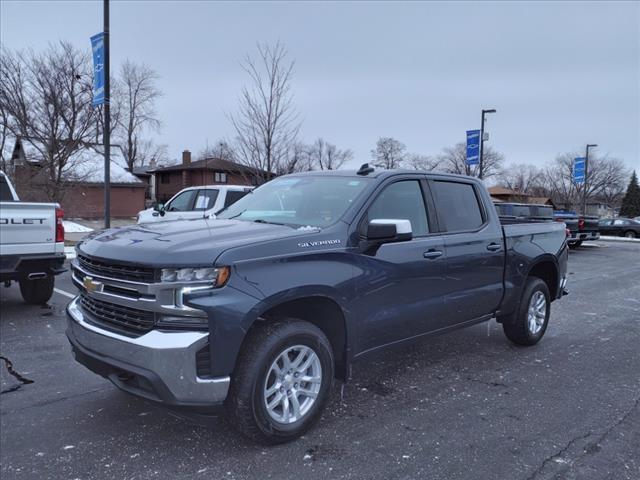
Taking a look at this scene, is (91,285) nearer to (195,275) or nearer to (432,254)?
(195,275)

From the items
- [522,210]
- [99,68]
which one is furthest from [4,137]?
[522,210]

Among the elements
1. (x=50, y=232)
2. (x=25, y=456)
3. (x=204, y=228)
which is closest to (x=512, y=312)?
(x=204, y=228)

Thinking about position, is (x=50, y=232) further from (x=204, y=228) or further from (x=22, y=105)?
(x=22, y=105)

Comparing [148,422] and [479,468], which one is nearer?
[479,468]

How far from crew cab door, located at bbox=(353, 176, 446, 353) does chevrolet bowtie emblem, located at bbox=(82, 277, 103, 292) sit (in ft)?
5.58

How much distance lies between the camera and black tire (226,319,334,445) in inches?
119

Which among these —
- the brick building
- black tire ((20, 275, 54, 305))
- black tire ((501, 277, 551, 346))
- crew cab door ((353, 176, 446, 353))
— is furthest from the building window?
crew cab door ((353, 176, 446, 353))

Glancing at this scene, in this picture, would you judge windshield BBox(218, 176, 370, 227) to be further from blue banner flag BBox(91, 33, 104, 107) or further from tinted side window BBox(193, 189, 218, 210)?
blue banner flag BBox(91, 33, 104, 107)

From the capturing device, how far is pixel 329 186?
13.9 feet

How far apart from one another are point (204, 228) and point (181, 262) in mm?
Result: 717

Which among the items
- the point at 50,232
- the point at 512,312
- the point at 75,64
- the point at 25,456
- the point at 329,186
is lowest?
the point at 25,456

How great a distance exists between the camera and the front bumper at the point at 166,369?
2.82 m

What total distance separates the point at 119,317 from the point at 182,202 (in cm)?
1043

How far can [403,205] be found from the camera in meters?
4.21
